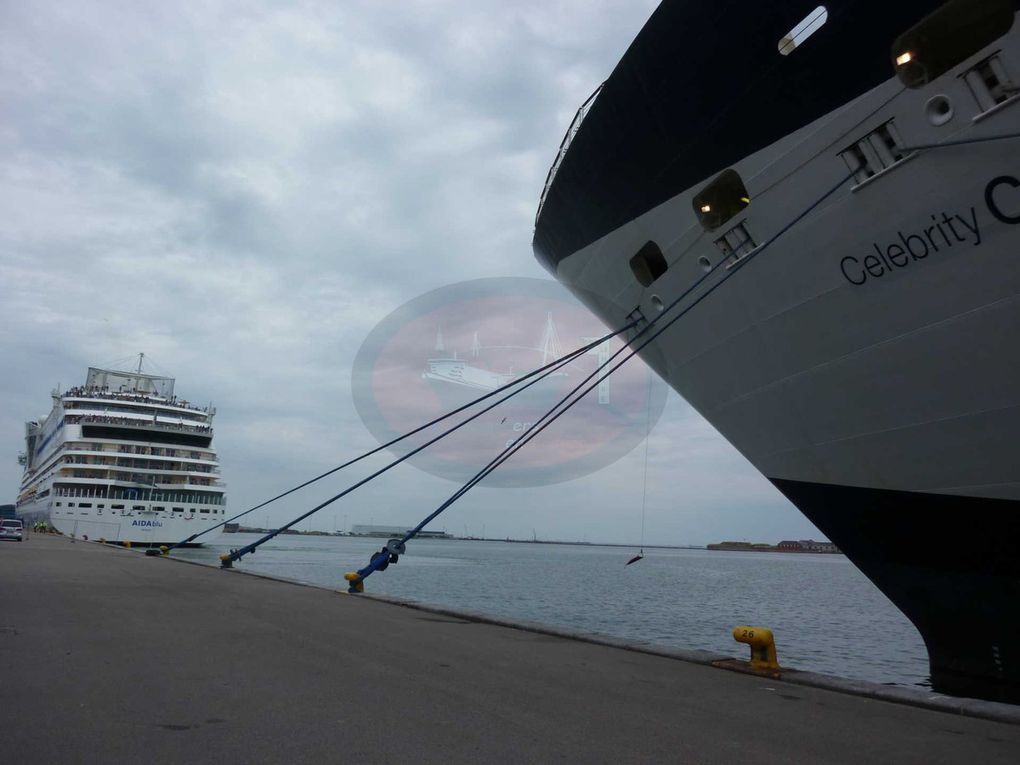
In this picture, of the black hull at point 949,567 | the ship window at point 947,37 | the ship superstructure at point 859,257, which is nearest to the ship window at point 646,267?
the ship superstructure at point 859,257

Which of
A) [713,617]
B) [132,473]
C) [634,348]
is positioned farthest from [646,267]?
[132,473]

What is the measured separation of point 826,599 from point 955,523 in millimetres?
38173

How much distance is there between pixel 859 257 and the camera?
6891 mm

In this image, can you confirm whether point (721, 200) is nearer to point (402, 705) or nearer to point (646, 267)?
point (646, 267)

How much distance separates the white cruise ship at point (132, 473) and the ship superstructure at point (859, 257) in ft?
161

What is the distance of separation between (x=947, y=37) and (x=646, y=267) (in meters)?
4.41

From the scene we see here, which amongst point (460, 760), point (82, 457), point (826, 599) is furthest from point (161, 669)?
point (82, 457)

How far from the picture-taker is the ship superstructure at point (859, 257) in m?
6.04

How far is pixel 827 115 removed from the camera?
6.74 m

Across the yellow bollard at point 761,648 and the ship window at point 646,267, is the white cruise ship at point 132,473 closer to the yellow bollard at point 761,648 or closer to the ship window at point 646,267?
the ship window at point 646,267

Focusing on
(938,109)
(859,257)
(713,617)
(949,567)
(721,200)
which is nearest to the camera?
(938,109)

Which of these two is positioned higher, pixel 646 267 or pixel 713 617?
pixel 646 267

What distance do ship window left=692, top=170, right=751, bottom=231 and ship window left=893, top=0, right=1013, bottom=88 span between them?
1.94m

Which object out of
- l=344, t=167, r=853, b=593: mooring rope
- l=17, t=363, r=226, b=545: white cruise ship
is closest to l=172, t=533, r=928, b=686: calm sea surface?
l=344, t=167, r=853, b=593: mooring rope
